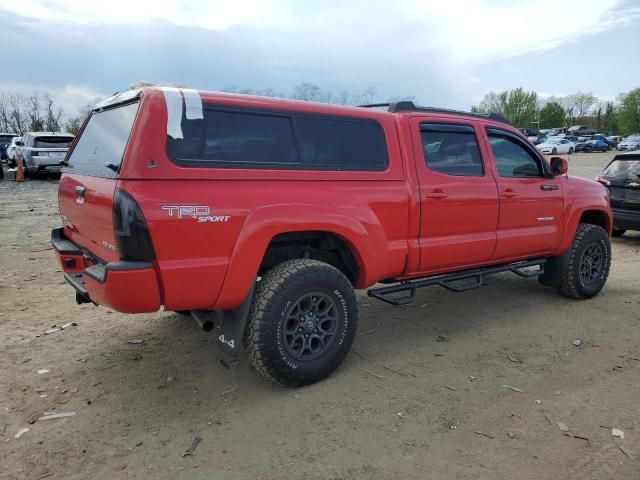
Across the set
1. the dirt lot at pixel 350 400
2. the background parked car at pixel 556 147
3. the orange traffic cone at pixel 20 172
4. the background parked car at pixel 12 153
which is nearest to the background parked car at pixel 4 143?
the background parked car at pixel 12 153

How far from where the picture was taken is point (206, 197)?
2.99 meters

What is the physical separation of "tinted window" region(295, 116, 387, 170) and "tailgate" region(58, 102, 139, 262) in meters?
1.14

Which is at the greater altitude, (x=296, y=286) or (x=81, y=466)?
(x=296, y=286)

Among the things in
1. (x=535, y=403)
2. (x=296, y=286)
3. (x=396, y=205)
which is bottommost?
(x=535, y=403)

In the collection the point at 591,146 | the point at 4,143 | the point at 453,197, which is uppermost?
the point at 4,143

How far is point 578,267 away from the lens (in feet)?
17.9

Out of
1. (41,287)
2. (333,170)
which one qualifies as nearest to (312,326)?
(333,170)

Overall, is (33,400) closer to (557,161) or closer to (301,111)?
(301,111)

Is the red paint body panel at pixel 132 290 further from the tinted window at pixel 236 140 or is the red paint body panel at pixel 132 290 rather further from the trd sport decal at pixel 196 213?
the tinted window at pixel 236 140

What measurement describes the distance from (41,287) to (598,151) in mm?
54812

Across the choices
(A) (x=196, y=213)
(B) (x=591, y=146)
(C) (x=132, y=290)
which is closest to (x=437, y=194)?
(A) (x=196, y=213)

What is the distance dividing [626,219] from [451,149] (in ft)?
19.0

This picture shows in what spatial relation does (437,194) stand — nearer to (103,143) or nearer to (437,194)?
(437,194)

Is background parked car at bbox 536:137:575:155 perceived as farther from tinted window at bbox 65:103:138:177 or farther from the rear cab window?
tinted window at bbox 65:103:138:177
